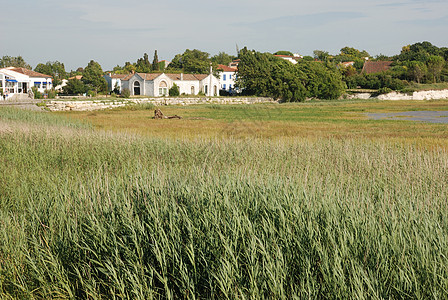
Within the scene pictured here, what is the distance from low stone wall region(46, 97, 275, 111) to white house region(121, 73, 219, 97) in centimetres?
1453

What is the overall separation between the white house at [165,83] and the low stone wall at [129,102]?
47.7 feet

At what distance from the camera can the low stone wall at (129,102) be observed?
4394 centimetres

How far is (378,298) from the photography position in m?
4.27

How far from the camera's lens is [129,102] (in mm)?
52750

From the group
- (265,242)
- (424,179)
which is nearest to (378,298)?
(265,242)

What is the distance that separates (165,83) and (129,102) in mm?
29161

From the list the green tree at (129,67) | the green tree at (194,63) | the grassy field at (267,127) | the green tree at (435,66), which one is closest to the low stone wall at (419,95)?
the green tree at (435,66)

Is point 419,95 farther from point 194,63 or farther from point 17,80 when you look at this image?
point 17,80

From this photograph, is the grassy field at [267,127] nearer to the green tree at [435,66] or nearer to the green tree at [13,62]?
the green tree at [435,66]

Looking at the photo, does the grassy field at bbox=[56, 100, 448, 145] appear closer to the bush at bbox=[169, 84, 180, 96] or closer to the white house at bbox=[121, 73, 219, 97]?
the bush at bbox=[169, 84, 180, 96]

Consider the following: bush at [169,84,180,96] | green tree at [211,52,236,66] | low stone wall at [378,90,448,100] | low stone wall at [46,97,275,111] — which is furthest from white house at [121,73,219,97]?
green tree at [211,52,236,66]

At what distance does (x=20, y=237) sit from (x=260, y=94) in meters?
74.1

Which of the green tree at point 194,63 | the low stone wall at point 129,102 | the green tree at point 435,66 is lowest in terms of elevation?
the low stone wall at point 129,102

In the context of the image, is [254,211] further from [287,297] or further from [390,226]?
[390,226]
